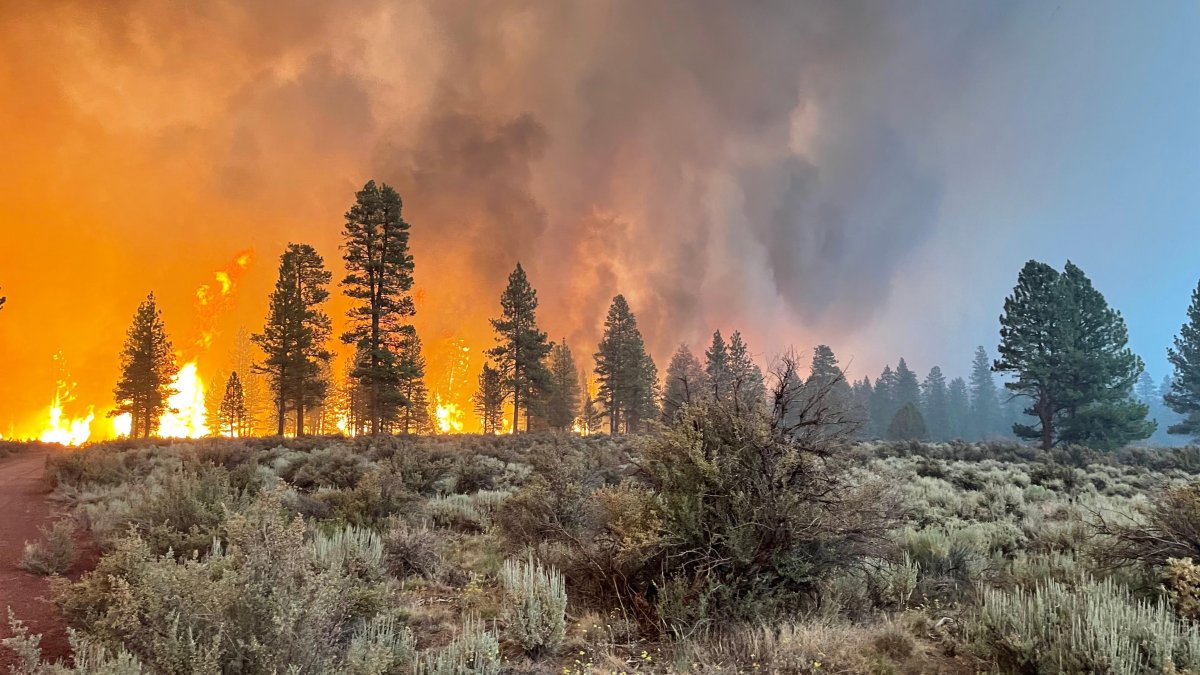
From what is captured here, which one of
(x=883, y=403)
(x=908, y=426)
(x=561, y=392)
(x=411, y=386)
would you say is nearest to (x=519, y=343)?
(x=411, y=386)

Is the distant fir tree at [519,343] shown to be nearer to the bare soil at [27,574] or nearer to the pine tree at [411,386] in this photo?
the pine tree at [411,386]

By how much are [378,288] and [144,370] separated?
2864cm

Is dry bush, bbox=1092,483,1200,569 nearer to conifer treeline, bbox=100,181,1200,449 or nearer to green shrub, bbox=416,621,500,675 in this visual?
green shrub, bbox=416,621,500,675

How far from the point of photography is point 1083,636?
3836 mm

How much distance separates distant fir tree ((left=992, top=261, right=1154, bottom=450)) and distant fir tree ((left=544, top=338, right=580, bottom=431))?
40.0 metres

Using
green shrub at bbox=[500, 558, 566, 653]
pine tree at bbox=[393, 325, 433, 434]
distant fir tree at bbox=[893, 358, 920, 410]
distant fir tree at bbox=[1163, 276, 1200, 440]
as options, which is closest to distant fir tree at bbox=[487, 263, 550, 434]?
pine tree at bbox=[393, 325, 433, 434]

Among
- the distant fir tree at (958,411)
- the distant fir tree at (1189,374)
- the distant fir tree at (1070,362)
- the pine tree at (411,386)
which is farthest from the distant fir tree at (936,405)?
the pine tree at (411,386)

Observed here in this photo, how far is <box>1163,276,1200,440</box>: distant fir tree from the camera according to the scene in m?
43.2

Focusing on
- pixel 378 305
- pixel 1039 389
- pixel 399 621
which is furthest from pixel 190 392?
pixel 1039 389

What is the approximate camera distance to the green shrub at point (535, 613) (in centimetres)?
465

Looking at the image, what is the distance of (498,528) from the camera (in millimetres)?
9008

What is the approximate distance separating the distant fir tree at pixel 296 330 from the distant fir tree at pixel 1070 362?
46678 mm

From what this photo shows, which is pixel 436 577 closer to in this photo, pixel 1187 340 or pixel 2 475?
pixel 2 475

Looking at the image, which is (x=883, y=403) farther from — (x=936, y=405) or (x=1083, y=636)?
(x=1083, y=636)
